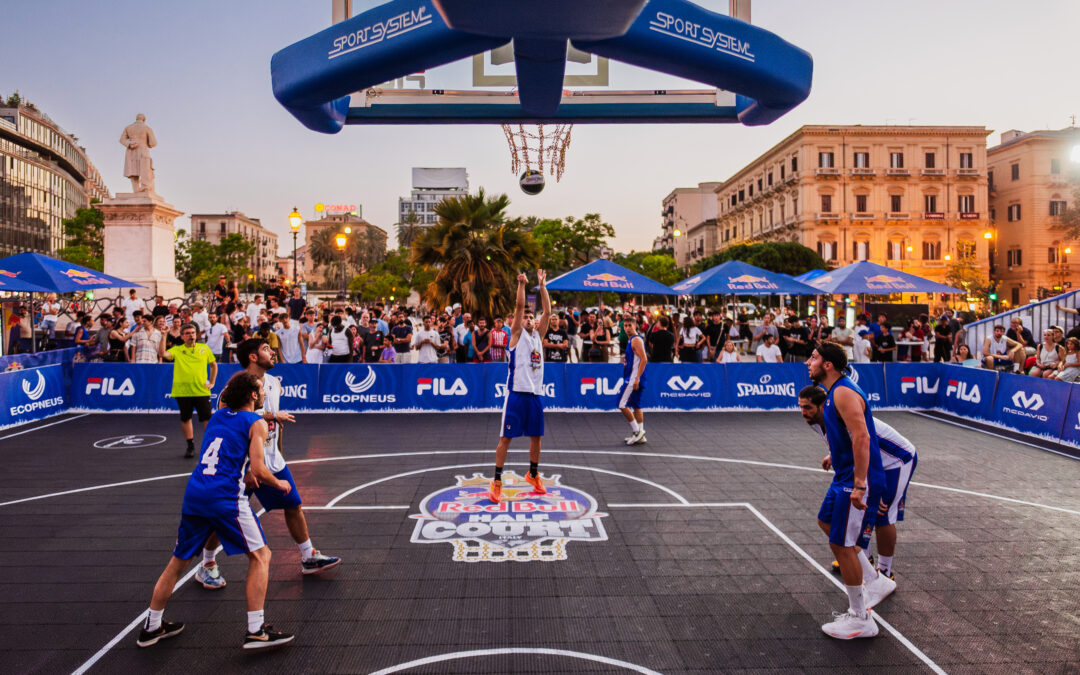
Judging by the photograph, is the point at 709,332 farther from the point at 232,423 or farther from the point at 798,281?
the point at 232,423

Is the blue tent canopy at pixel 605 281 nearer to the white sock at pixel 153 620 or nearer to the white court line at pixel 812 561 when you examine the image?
the white court line at pixel 812 561

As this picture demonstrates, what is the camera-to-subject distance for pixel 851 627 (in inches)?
186

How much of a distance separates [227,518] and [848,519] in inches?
170

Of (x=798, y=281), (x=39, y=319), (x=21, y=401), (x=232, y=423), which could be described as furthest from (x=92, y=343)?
(x=798, y=281)

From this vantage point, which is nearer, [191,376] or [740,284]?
[191,376]

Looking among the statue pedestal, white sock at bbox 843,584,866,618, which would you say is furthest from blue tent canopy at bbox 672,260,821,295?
the statue pedestal

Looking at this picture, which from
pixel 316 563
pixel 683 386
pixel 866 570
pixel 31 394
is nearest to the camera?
pixel 866 570

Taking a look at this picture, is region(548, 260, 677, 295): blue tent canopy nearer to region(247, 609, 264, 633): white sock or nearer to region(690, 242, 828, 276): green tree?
region(247, 609, 264, 633): white sock

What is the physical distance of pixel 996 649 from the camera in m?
4.57

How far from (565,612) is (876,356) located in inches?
618

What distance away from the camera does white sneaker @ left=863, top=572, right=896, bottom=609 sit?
5.18m

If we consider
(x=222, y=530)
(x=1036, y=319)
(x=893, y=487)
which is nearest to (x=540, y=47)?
(x=222, y=530)

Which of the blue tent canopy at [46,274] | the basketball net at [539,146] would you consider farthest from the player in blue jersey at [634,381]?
the blue tent canopy at [46,274]

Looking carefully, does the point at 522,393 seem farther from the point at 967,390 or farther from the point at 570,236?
the point at 570,236
